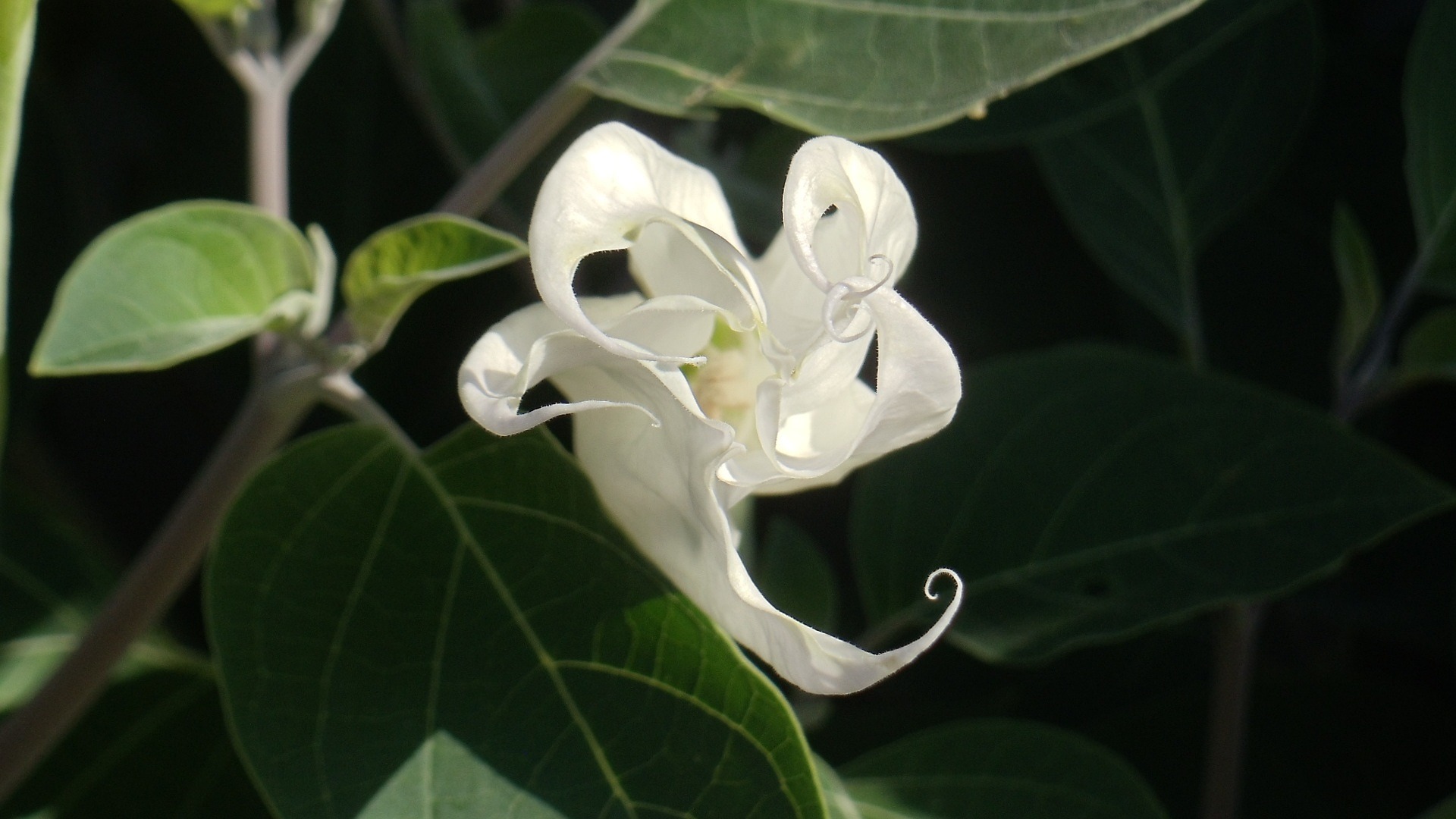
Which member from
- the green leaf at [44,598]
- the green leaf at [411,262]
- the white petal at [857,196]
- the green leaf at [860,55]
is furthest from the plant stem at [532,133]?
the green leaf at [44,598]

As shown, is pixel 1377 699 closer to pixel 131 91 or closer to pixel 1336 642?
pixel 1336 642

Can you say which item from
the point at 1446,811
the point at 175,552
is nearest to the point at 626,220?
the point at 175,552

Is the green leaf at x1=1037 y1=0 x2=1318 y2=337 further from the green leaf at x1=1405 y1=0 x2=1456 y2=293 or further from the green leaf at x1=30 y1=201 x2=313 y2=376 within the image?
the green leaf at x1=30 y1=201 x2=313 y2=376

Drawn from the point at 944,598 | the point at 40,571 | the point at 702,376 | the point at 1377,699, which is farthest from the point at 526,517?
the point at 1377,699

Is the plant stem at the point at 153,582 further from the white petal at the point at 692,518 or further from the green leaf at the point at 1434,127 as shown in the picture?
the green leaf at the point at 1434,127

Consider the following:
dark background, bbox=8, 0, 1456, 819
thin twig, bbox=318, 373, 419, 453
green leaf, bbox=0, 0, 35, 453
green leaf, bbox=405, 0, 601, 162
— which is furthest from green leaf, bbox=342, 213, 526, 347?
dark background, bbox=8, 0, 1456, 819
